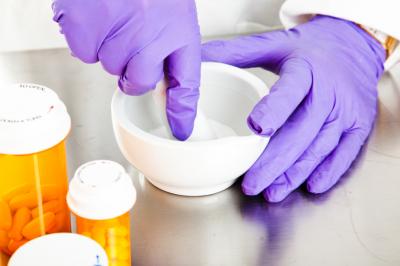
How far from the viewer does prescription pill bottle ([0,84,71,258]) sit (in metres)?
0.61

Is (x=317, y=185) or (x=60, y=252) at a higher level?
(x=60, y=252)

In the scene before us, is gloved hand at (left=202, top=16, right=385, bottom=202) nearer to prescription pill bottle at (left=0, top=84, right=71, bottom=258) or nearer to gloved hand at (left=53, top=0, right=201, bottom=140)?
gloved hand at (left=53, top=0, right=201, bottom=140)

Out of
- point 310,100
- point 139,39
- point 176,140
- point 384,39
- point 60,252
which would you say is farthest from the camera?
point 384,39

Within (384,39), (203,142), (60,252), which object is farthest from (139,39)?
(384,39)

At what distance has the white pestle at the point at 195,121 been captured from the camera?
2.64ft

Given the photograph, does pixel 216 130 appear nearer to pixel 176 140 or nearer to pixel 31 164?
pixel 176 140

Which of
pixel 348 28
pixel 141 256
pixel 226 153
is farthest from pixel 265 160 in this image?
pixel 348 28

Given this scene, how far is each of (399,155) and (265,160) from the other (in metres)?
0.25

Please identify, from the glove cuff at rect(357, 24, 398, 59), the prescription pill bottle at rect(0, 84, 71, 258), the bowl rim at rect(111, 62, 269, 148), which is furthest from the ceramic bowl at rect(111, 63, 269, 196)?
the glove cuff at rect(357, 24, 398, 59)

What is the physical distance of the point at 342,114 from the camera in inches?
37.0

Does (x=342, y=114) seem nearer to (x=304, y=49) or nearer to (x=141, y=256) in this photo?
(x=304, y=49)

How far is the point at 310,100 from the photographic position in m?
0.91

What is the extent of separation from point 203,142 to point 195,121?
8 cm

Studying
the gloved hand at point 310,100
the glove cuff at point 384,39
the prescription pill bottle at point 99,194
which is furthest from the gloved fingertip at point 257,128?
the glove cuff at point 384,39
